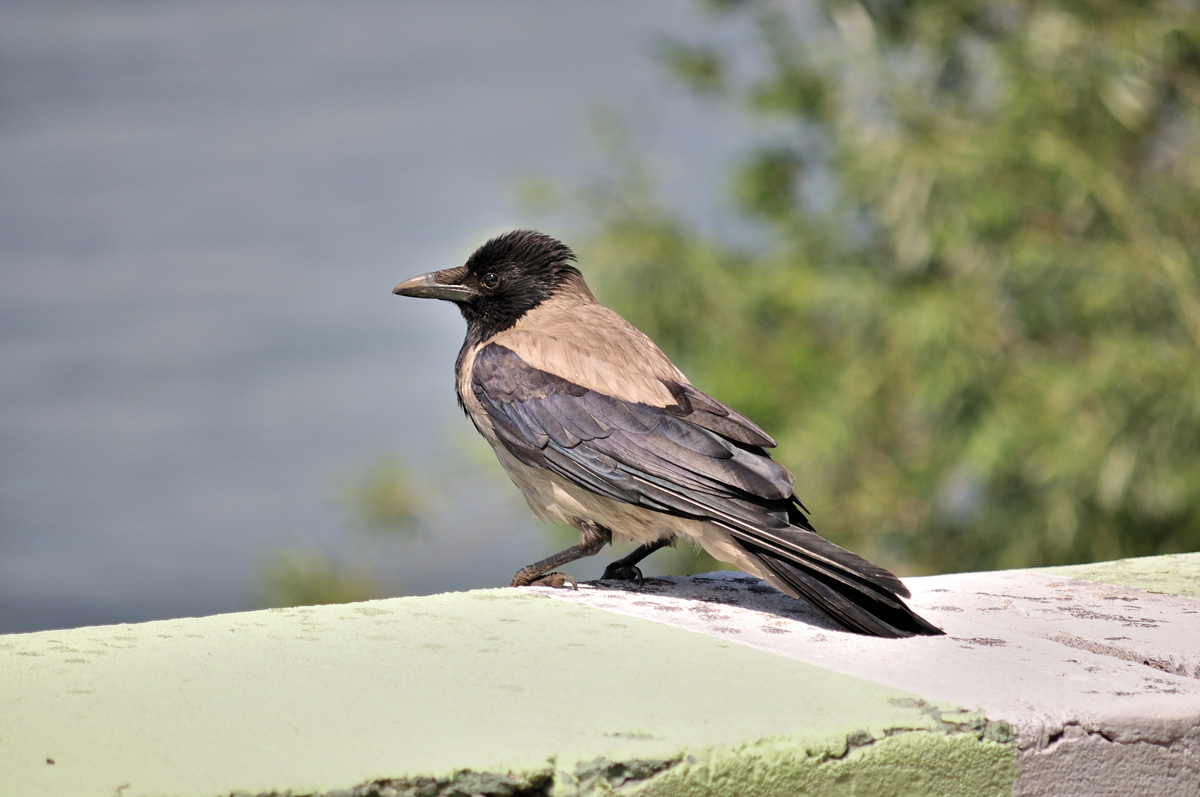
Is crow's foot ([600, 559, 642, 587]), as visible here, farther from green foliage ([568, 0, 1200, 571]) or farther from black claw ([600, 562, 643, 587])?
green foliage ([568, 0, 1200, 571])

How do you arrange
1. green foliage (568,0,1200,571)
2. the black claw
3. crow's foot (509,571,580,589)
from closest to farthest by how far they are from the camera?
crow's foot (509,571,580,589)
the black claw
green foliage (568,0,1200,571)

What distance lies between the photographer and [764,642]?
7.63 ft

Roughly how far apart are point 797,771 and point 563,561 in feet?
5.41

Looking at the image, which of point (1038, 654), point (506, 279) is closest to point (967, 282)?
point (506, 279)

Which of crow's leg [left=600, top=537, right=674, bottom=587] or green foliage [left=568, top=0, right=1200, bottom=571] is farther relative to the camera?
green foliage [left=568, top=0, right=1200, bottom=571]

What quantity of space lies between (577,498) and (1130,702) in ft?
5.46

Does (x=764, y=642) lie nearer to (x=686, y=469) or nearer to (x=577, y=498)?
(x=686, y=469)

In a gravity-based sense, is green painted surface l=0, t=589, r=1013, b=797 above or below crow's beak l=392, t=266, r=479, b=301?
below

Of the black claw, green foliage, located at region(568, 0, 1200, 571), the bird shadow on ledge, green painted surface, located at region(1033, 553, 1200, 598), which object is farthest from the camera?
green foliage, located at region(568, 0, 1200, 571)

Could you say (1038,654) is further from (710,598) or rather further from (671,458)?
(671,458)

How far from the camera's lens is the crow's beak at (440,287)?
4.09m

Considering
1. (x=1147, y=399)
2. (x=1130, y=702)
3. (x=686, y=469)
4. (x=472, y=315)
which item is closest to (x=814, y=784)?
(x=1130, y=702)

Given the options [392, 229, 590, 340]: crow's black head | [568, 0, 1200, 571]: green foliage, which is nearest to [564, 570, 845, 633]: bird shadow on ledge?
[392, 229, 590, 340]: crow's black head

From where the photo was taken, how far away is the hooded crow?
2.65 metres
